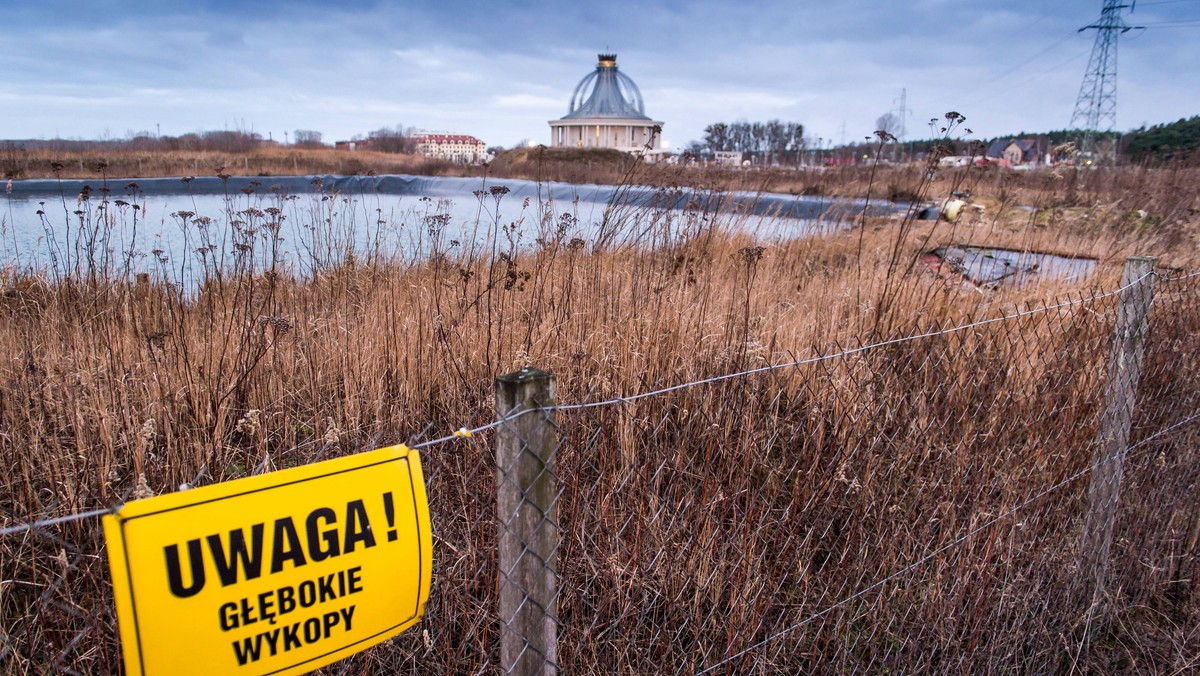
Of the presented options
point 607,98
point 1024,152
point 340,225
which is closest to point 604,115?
point 607,98

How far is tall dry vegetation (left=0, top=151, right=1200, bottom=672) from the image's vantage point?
6.41ft

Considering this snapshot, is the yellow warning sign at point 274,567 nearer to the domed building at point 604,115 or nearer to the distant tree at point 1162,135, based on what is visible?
the distant tree at point 1162,135

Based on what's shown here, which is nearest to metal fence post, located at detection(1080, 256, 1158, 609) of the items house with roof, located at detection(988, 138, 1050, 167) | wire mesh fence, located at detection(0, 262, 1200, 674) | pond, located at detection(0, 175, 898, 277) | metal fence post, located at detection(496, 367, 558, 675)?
wire mesh fence, located at detection(0, 262, 1200, 674)

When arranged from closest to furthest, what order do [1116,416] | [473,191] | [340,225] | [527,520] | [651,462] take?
1. [527,520]
2. [1116,416]
3. [651,462]
4. [473,191]
5. [340,225]

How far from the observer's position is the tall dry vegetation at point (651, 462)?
1954 millimetres

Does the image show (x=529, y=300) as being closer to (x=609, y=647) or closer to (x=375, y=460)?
(x=609, y=647)

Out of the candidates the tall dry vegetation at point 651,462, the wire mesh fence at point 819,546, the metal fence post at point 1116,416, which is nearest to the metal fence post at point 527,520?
the wire mesh fence at point 819,546

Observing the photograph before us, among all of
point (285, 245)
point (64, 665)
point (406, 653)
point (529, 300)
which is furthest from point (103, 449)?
point (285, 245)

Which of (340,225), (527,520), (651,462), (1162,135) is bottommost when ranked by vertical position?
(651,462)

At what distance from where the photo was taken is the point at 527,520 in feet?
3.60

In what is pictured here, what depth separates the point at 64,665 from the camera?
5.27ft

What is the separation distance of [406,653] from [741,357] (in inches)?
61.3

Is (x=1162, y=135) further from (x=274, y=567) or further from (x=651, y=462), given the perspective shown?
(x=274, y=567)

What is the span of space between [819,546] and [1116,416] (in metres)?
1.02
